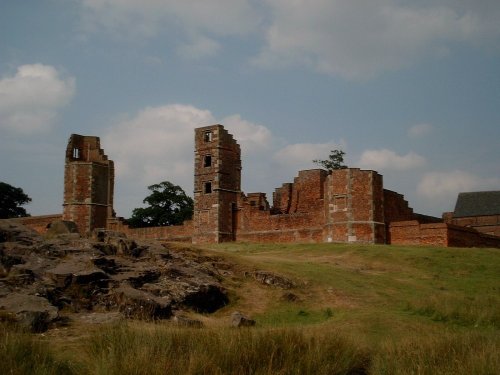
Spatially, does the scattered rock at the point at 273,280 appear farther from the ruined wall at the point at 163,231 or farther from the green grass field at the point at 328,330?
the ruined wall at the point at 163,231

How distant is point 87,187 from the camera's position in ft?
161

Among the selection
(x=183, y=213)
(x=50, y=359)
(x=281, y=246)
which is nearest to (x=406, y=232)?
(x=281, y=246)

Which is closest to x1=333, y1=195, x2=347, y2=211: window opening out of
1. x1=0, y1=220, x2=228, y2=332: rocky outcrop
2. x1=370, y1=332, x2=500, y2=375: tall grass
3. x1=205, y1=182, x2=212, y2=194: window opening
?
x1=205, y1=182, x2=212, y2=194: window opening

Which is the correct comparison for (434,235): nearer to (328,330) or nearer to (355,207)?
(355,207)

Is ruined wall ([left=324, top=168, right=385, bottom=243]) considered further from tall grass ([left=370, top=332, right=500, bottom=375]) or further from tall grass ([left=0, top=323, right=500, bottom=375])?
tall grass ([left=0, top=323, right=500, bottom=375])

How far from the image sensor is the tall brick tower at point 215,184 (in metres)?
44.1

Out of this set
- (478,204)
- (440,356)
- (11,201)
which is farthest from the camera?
(11,201)

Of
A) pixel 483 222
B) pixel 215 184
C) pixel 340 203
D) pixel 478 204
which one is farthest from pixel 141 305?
pixel 478 204

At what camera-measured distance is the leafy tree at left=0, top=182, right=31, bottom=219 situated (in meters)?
66.6

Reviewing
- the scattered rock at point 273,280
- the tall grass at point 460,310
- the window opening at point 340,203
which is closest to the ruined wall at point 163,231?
the window opening at point 340,203

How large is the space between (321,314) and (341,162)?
4309 centimetres

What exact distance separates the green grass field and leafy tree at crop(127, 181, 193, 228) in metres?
40.0

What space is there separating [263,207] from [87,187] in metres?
14.1

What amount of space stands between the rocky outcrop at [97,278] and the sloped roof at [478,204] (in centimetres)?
4077
